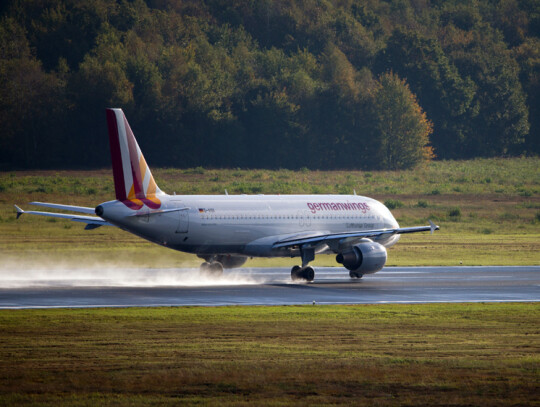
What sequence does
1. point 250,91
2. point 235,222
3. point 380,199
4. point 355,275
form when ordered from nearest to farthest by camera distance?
point 235,222
point 355,275
point 380,199
point 250,91

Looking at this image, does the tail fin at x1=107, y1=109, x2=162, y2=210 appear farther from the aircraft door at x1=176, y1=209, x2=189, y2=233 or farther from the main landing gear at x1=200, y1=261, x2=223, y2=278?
the main landing gear at x1=200, y1=261, x2=223, y2=278

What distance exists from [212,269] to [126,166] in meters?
8.40

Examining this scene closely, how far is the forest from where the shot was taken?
5217 inches

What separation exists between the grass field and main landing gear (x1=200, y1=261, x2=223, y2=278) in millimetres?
8749

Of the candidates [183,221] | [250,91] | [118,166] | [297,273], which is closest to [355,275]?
[297,273]

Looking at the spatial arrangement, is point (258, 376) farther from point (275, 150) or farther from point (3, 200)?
point (275, 150)

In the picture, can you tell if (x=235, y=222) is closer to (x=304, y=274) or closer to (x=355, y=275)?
(x=304, y=274)

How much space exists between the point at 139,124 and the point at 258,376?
4462 inches

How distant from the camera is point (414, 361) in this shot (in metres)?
25.4

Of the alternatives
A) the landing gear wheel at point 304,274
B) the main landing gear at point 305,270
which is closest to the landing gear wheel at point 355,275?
the main landing gear at point 305,270

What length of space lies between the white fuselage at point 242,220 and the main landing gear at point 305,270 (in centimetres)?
79

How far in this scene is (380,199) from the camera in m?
105

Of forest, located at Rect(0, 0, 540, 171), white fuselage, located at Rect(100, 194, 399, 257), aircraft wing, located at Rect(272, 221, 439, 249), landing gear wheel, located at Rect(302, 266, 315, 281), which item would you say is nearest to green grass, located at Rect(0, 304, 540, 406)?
white fuselage, located at Rect(100, 194, 399, 257)

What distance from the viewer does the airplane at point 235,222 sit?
45469 mm
